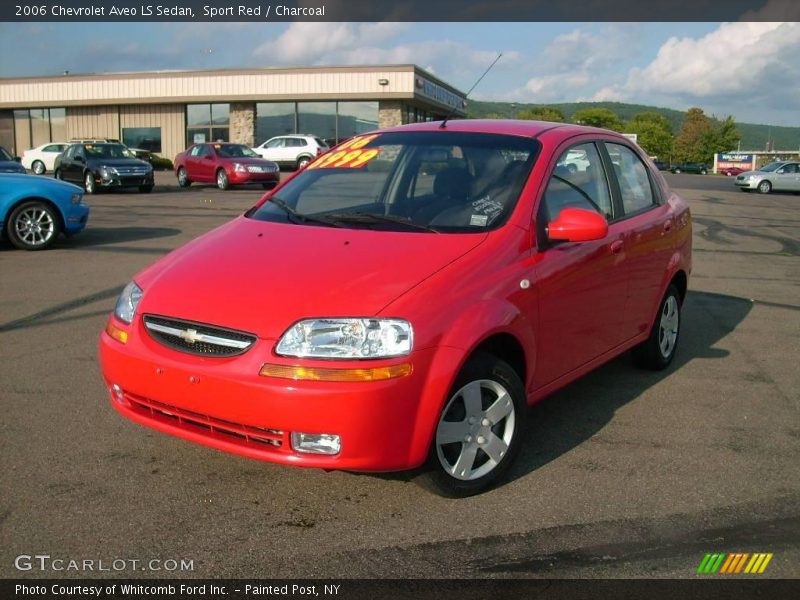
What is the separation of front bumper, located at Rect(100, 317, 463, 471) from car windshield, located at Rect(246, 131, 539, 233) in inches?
40.0

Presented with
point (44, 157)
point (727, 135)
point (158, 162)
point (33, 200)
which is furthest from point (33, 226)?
point (727, 135)

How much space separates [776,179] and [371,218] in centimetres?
3398

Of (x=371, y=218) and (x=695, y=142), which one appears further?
(x=695, y=142)

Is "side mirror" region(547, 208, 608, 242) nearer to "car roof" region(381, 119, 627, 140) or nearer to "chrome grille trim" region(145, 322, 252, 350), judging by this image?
"car roof" region(381, 119, 627, 140)

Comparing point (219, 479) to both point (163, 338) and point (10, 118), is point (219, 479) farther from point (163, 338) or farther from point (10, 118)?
point (10, 118)

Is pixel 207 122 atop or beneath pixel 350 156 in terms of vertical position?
atop

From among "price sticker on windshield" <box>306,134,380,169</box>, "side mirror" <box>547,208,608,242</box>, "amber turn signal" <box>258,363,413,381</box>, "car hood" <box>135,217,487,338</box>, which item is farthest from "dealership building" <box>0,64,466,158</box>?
"amber turn signal" <box>258,363,413,381</box>

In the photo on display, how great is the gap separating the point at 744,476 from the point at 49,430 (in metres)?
3.59

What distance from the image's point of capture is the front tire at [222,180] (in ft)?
82.1

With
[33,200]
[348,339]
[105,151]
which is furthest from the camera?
[105,151]

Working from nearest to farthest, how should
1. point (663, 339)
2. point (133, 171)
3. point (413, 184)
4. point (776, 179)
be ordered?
point (413, 184), point (663, 339), point (133, 171), point (776, 179)

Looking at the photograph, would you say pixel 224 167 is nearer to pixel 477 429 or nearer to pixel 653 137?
pixel 477 429

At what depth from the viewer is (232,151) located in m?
25.8

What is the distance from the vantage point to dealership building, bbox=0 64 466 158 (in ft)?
139
